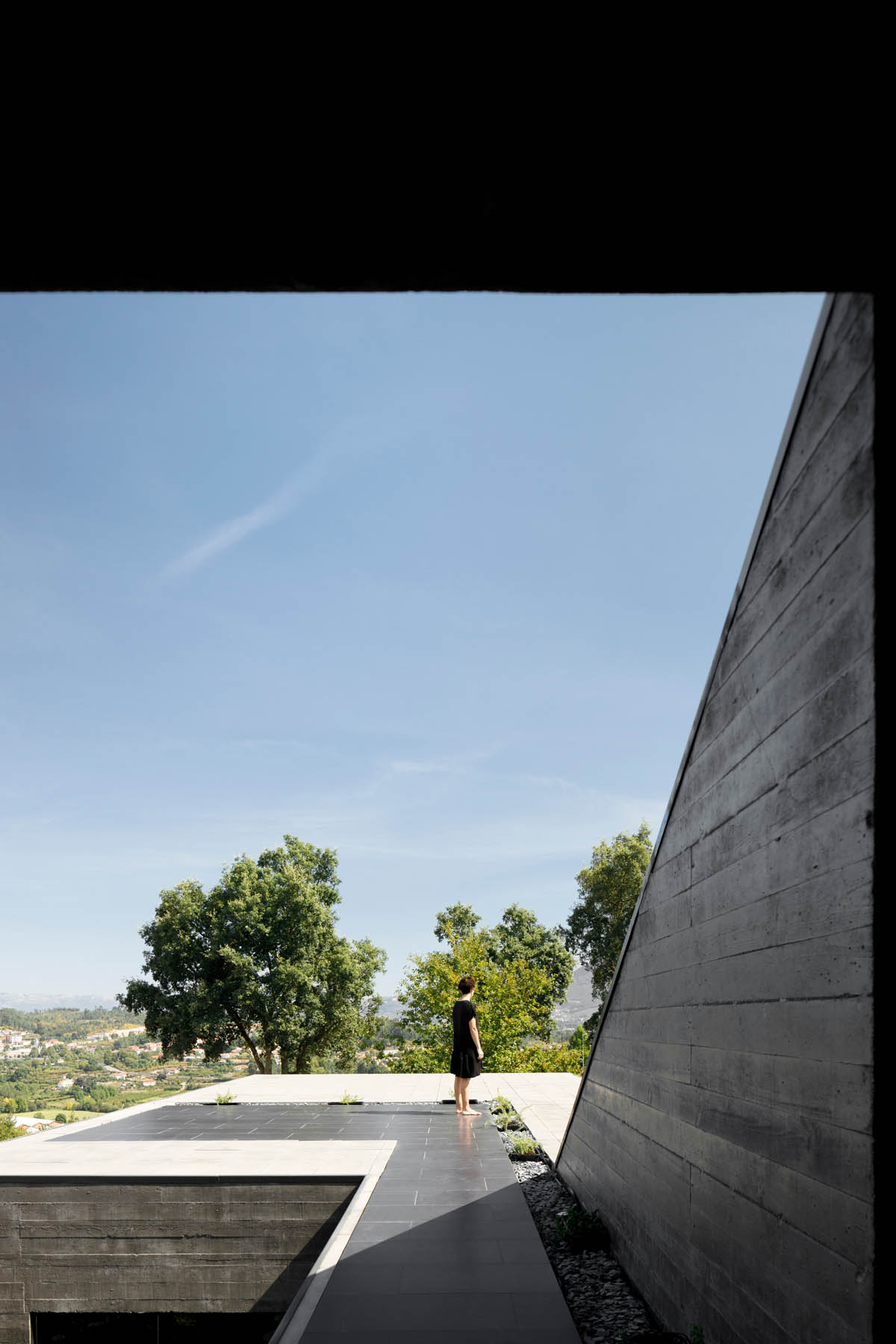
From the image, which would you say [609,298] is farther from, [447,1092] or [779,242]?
[447,1092]

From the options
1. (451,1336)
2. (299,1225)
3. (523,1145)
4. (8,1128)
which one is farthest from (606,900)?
(451,1336)

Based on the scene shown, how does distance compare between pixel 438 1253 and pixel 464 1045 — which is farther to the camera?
pixel 464 1045

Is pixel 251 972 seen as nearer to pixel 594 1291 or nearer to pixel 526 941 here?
pixel 526 941

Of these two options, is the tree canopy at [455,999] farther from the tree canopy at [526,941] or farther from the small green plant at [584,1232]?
the small green plant at [584,1232]

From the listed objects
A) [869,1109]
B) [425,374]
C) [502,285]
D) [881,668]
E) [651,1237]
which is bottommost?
[651,1237]

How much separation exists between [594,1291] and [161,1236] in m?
3.81

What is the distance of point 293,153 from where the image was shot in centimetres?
188

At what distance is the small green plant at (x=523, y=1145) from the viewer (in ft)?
27.5

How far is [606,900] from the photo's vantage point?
32031 mm

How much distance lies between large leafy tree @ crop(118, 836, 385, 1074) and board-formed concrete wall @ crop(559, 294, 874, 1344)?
76.6 ft

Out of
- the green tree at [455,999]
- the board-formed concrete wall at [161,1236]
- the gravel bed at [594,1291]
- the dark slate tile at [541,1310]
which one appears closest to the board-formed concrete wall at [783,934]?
the gravel bed at [594,1291]

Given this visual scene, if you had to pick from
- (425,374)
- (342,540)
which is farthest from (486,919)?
(425,374)

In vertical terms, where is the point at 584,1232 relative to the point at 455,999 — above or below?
above

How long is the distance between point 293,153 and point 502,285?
62 cm
